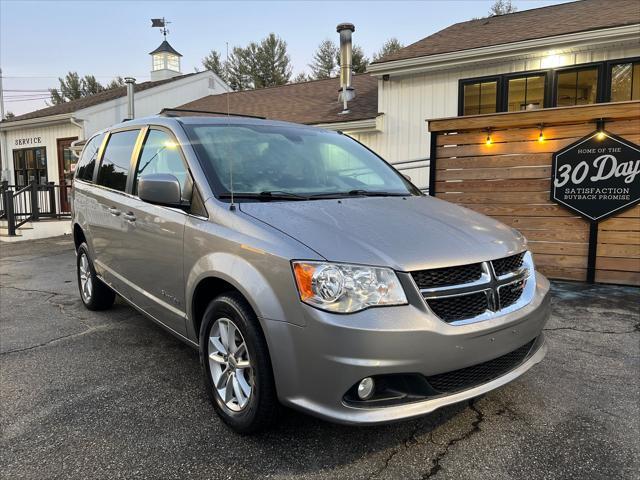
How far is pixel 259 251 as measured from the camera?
2.23m

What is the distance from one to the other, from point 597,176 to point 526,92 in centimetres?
404

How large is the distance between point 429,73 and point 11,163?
49.9ft

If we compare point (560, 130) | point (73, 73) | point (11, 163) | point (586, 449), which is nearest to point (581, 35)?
point (560, 130)

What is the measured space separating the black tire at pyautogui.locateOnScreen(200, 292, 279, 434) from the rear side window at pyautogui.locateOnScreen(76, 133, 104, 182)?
9.15 feet

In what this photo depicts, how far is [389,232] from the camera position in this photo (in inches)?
91.6

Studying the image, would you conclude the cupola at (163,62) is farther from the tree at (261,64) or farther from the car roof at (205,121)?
the tree at (261,64)

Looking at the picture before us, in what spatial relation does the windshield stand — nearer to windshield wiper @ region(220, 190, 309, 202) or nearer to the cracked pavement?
windshield wiper @ region(220, 190, 309, 202)

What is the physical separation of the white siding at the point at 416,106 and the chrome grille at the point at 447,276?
23.2ft

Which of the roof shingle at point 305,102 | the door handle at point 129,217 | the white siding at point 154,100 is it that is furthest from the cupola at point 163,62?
the door handle at point 129,217

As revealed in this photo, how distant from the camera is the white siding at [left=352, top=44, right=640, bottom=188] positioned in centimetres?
927

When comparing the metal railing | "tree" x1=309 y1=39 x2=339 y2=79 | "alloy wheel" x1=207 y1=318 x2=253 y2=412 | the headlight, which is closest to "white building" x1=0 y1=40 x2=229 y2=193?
the metal railing

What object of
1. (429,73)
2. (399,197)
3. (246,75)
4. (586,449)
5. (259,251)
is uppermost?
(246,75)

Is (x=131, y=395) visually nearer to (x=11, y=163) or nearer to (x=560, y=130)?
(x=560, y=130)

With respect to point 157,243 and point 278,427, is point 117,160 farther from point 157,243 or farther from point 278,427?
point 278,427
